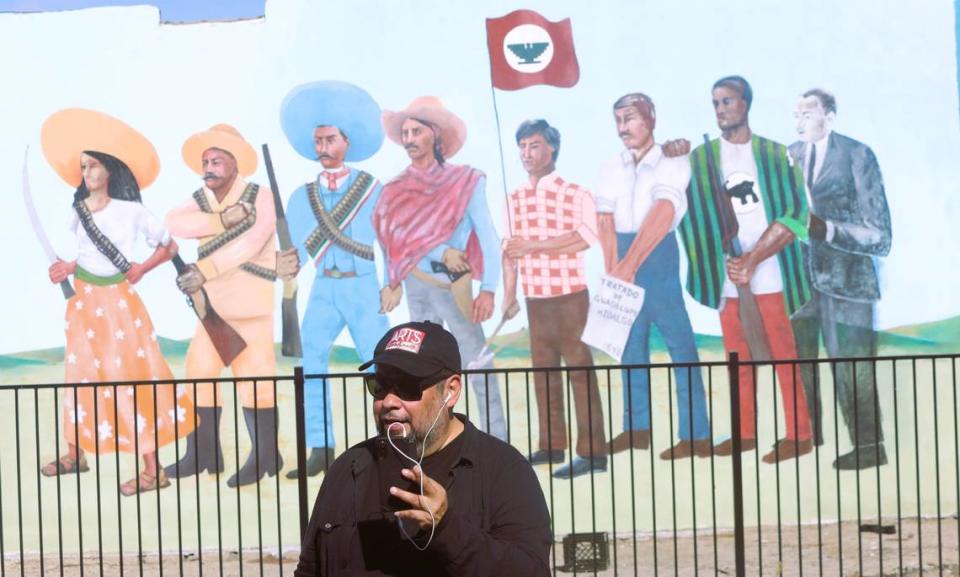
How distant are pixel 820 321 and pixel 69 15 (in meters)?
6.63

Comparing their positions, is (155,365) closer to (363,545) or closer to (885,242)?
(885,242)

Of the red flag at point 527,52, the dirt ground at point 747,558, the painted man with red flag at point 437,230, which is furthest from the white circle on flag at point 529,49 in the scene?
the dirt ground at point 747,558

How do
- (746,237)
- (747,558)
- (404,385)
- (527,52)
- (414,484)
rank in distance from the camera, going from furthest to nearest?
(746,237) → (527,52) → (747,558) → (404,385) → (414,484)

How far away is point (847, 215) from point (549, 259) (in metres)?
2.49

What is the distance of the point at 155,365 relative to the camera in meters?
11.2

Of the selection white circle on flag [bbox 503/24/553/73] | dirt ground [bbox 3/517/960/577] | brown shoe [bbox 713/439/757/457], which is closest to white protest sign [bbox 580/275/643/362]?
brown shoe [bbox 713/439/757/457]

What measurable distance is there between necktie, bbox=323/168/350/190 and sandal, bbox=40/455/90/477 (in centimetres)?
296

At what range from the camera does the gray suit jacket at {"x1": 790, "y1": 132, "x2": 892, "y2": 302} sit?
11.4 metres

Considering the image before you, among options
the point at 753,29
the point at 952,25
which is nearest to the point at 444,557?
the point at 753,29

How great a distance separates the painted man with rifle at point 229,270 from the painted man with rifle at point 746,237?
3.37 meters

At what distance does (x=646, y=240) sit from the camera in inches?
446

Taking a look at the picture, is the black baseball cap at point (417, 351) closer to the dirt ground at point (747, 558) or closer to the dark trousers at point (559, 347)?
the dirt ground at point (747, 558)

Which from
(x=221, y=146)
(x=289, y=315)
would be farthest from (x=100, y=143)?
(x=289, y=315)

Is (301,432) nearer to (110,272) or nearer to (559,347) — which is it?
(559,347)
